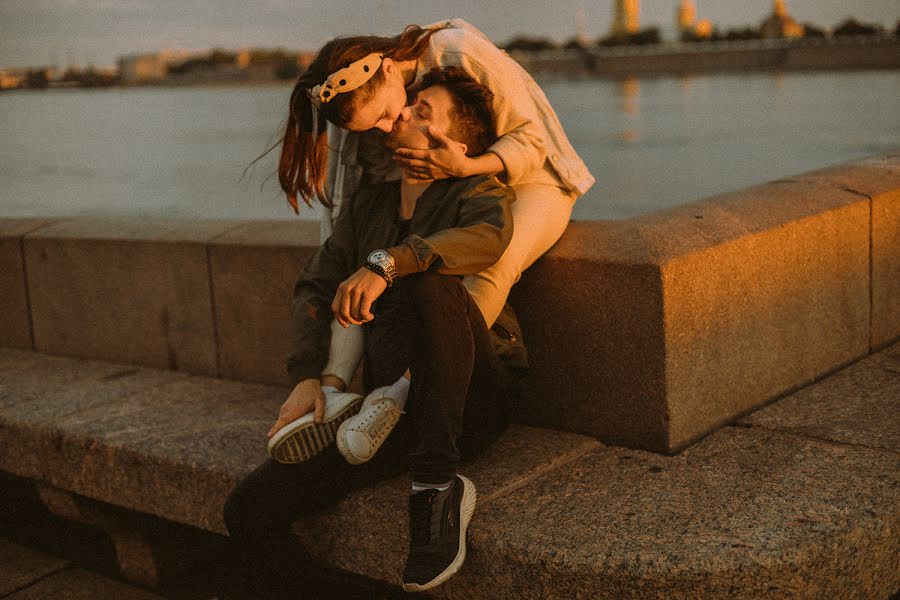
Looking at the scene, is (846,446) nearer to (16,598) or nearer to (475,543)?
(475,543)

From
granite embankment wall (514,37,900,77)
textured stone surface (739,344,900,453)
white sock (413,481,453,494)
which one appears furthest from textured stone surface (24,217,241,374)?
granite embankment wall (514,37,900,77)

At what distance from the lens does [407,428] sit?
286 centimetres

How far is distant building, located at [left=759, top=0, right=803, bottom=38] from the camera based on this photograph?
64.9m

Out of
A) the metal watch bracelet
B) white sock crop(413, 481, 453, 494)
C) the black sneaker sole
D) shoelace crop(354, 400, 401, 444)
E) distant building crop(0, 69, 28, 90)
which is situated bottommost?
white sock crop(413, 481, 453, 494)

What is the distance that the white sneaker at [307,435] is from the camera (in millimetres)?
2791

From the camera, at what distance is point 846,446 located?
2938mm

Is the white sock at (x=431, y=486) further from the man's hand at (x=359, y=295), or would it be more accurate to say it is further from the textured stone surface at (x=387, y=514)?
the man's hand at (x=359, y=295)

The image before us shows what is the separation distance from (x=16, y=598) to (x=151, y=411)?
781mm

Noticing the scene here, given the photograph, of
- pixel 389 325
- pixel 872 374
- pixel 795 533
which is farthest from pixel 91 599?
pixel 872 374

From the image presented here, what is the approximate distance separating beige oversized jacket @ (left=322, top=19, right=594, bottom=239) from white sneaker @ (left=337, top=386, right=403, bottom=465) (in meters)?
0.80

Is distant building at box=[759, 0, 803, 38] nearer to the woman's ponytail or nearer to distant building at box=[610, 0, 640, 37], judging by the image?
distant building at box=[610, 0, 640, 37]

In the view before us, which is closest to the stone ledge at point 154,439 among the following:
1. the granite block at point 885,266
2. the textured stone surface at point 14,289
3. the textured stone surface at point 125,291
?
the textured stone surface at point 125,291

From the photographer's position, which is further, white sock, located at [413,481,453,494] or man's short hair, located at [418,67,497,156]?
man's short hair, located at [418,67,497,156]

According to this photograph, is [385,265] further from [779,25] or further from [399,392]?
[779,25]
